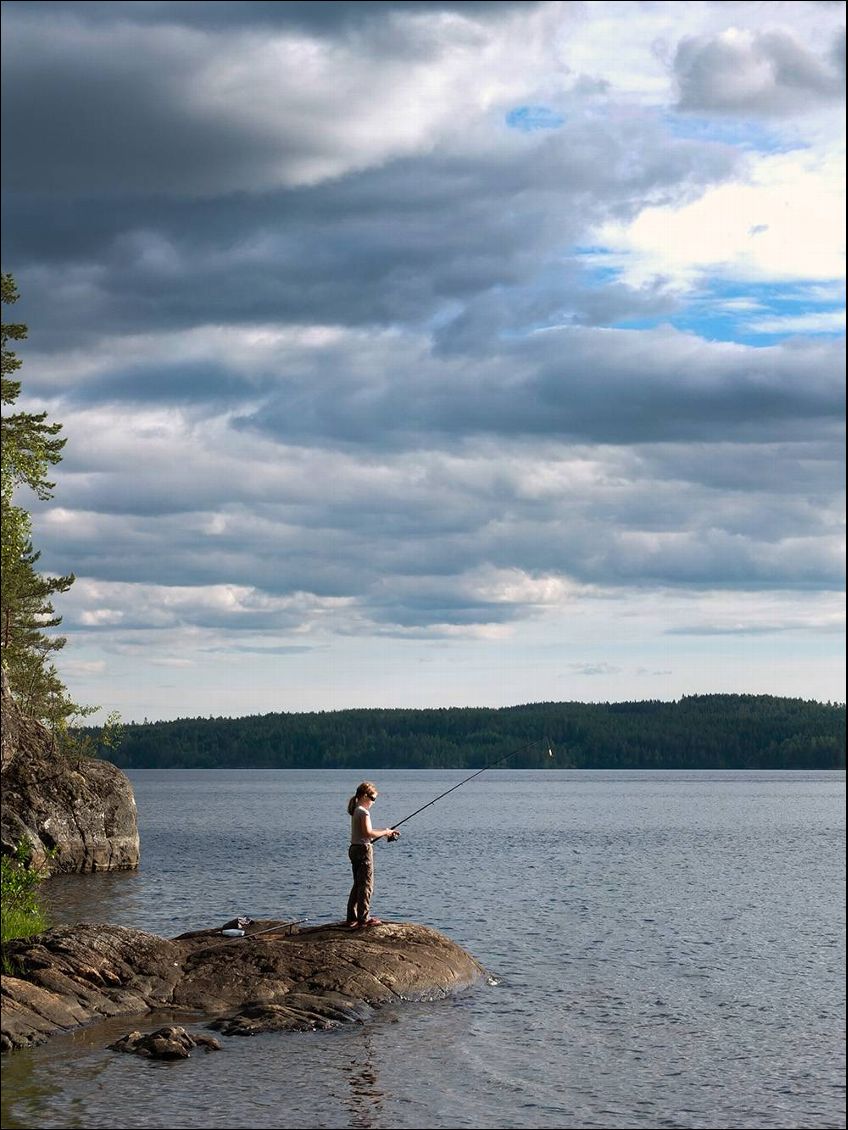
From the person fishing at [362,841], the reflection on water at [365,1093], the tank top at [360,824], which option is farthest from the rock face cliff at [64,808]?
the reflection on water at [365,1093]

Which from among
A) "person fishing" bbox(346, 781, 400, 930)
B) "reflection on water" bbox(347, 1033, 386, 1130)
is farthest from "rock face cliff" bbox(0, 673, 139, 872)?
"reflection on water" bbox(347, 1033, 386, 1130)

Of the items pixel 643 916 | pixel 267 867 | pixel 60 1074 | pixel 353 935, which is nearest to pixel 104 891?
pixel 267 867

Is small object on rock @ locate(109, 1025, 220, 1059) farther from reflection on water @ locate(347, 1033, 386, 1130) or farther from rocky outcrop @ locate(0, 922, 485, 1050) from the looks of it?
reflection on water @ locate(347, 1033, 386, 1130)

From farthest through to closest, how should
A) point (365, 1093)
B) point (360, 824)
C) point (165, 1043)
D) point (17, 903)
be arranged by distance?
1. point (17, 903)
2. point (360, 824)
3. point (165, 1043)
4. point (365, 1093)

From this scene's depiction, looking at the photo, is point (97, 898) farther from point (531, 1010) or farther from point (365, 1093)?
point (365, 1093)

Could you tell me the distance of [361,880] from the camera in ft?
80.1

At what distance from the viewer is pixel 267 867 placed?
55.7m

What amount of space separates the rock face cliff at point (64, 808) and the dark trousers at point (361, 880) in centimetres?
1929

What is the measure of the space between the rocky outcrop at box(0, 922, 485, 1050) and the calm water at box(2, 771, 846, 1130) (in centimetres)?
57

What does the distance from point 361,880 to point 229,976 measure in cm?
294

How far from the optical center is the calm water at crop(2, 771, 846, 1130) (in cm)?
1753

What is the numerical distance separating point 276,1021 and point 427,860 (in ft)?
136

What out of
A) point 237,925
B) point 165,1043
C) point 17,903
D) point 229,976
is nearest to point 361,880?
point 229,976

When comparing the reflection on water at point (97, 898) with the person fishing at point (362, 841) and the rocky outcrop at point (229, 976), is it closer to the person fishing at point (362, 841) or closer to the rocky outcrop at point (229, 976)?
the rocky outcrop at point (229, 976)
